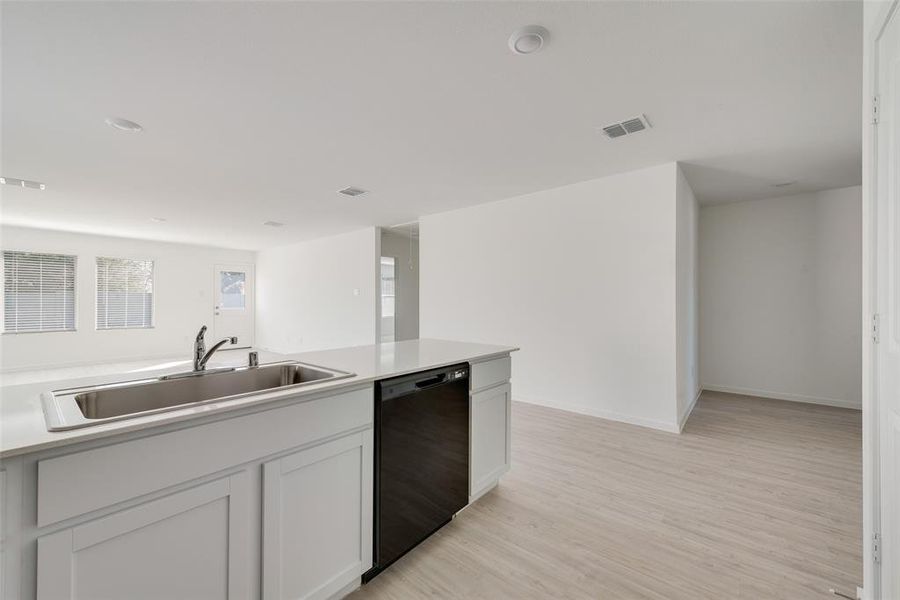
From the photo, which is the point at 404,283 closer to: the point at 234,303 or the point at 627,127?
the point at 234,303

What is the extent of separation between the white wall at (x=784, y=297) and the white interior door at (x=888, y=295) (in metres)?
4.30

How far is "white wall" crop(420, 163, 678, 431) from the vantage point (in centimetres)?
360

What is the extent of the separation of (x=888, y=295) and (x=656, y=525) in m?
1.55

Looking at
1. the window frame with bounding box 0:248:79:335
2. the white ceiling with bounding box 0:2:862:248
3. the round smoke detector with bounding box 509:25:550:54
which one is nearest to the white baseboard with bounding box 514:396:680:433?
the white ceiling with bounding box 0:2:862:248

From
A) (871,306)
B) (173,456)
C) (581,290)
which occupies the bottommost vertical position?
(173,456)

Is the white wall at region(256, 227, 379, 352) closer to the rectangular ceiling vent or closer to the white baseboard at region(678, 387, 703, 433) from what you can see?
the rectangular ceiling vent

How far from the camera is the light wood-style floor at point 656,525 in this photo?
163 centimetres

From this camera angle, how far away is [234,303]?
30.4 ft

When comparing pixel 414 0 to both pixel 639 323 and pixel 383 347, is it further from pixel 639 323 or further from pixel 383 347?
pixel 639 323

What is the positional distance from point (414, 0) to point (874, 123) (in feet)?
6.03

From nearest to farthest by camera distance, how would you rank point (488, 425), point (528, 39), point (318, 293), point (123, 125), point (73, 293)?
point (528, 39) < point (488, 425) < point (123, 125) < point (73, 293) < point (318, 293)

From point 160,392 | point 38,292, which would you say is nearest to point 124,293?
point 38,292

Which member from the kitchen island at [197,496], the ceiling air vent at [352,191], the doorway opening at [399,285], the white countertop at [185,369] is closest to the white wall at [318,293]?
the doorway opening at [399,285]

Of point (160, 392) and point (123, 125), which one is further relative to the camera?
point (123, 125)
